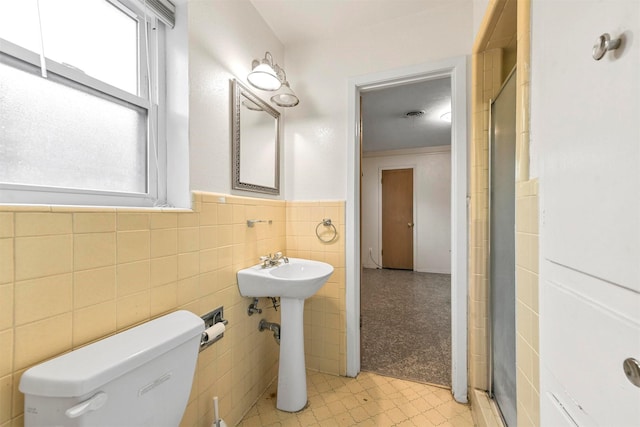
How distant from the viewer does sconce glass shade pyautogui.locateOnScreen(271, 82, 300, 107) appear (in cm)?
156

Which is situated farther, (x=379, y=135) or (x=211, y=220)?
(x=379, y=135)

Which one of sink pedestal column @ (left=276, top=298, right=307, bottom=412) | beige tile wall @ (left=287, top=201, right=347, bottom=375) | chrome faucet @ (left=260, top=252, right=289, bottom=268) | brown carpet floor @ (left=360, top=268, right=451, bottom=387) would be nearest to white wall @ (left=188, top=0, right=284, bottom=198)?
chrome faucet @ (left=260, top=252, right=289, bottom=268)

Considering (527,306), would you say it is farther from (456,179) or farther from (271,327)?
(271,327)

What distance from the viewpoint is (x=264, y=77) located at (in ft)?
4.71

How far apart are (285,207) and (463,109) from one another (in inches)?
50.8

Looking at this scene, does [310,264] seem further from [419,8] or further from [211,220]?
[419,8]

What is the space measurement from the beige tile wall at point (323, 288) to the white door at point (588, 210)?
1.18 metres

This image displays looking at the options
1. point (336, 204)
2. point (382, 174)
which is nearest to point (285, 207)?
point (336, 204)

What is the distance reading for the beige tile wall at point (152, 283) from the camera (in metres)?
0.62

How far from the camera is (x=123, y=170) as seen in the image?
1.02m

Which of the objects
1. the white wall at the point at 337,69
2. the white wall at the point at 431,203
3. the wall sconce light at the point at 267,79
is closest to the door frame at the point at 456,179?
the white wall at the point at 337,69

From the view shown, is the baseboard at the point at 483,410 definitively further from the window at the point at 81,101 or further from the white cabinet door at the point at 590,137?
the window at the point at 81,101

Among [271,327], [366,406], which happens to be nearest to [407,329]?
[366,406]

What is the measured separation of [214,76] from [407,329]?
8.24ft
